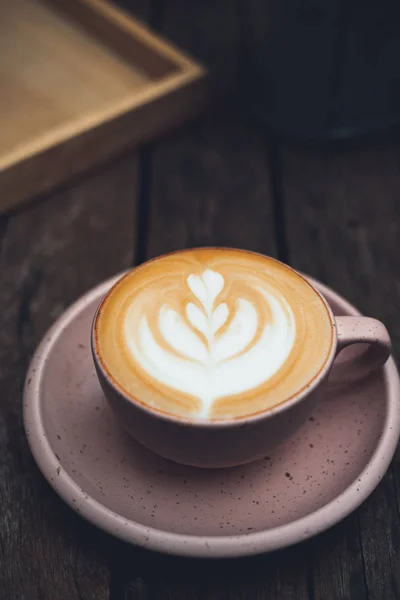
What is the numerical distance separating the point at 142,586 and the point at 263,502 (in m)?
0.12

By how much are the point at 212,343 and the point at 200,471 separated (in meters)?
0.11

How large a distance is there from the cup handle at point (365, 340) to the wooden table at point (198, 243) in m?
0.10

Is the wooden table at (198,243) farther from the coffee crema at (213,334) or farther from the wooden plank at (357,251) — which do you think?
the coffee crema at (213,334)

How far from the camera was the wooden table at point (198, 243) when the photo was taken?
0.58 meters

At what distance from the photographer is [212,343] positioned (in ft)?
1.89

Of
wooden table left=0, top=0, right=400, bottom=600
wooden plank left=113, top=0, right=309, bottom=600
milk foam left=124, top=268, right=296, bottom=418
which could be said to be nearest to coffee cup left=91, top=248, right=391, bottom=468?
milk foam left=124, top=268, right=296, bottom=418

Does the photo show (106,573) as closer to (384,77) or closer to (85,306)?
(85,306)

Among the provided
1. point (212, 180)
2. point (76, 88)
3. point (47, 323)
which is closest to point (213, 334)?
point (47, 323)

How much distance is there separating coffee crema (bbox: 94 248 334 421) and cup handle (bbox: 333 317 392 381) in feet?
0.05

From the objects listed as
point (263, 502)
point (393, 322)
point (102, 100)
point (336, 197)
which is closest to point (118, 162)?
point (102, 100)

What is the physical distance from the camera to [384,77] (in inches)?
37.5

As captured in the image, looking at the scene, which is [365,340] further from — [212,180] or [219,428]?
[212,180]

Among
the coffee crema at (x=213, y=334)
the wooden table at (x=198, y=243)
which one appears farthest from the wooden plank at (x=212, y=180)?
the coffee crema at (x=213, y=334)

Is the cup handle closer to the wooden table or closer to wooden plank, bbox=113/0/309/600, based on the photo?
the wooden table
